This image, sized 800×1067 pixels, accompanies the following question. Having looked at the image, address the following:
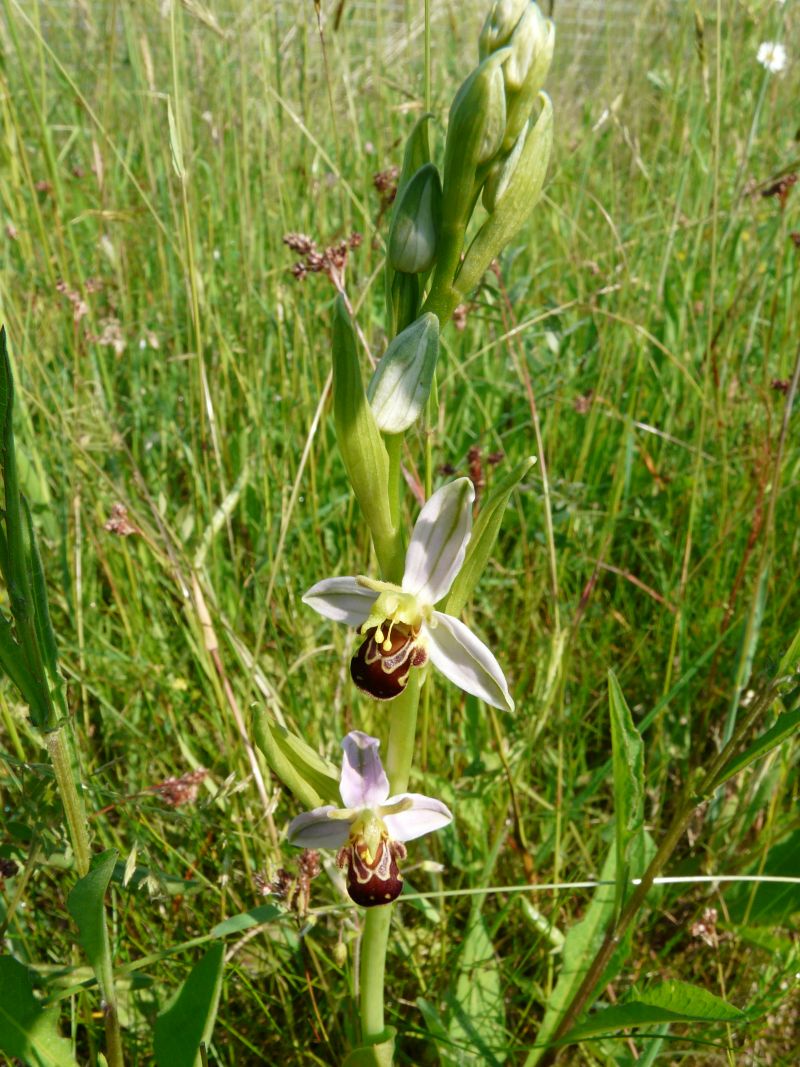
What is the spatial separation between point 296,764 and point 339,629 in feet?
2.28

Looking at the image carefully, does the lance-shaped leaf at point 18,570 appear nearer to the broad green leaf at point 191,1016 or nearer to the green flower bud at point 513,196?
the broad green leaf at point 191,1016

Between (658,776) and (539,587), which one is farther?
(539,587)

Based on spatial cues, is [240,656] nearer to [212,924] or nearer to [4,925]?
[212,924]

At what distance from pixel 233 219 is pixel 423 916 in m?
2.18

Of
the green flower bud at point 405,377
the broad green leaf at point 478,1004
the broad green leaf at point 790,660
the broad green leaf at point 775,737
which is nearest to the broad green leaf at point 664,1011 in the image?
the broad green leaf at point 478,1004

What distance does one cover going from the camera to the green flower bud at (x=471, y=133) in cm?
105

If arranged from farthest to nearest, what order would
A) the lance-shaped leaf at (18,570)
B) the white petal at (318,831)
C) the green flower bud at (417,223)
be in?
1. the white petal at (318,831)
2. the green flower bud at (417,223)
3. the lance-shaped leaf at (18,570)

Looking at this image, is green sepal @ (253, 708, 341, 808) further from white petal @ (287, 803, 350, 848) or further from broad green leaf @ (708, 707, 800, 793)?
broad green leaf @ (708, 707, 800, 793)

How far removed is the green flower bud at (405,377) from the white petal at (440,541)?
0.10m

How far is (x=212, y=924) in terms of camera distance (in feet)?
4.75

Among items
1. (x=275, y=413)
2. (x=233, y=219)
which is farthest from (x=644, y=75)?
(x=275, y=413)

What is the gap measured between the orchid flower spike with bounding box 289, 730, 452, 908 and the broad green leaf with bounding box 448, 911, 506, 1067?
1.11 feet

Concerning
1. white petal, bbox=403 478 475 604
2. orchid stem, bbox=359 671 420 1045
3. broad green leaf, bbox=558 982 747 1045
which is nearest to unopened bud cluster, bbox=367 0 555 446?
white petal, bbox=403 478 475 604

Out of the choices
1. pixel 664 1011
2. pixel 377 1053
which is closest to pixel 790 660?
pixel 664 1011
